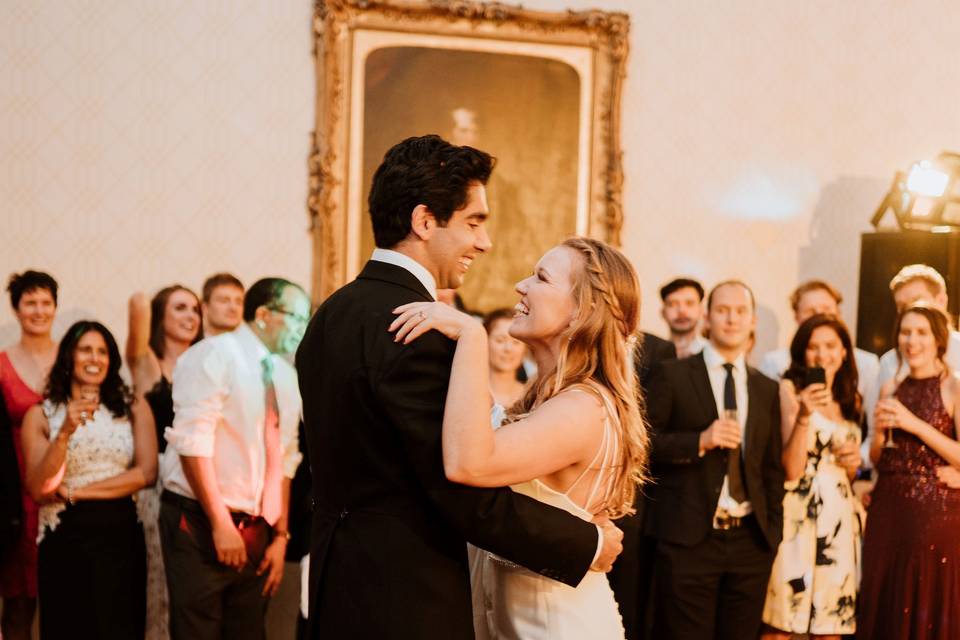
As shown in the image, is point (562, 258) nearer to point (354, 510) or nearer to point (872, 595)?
point (354, 510)

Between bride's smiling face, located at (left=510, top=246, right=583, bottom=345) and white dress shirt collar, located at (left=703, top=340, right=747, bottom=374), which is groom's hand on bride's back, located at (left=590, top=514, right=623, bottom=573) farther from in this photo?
white dress shirt collar, located at (left=703, top=340, right=747, bottom=374)

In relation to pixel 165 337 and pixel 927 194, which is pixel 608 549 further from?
pixel 927 194

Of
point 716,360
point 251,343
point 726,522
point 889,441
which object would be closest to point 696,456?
point 726,522

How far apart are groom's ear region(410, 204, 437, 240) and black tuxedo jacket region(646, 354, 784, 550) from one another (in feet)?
7.43

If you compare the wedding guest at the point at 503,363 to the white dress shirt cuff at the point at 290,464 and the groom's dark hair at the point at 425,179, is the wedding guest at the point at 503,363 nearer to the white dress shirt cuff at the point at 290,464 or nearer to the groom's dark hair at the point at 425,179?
the white dress shirt cuff at the point at 290,464

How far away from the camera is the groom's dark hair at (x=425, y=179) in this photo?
Result: 1.98m

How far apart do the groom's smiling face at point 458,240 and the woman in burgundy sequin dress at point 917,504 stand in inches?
112

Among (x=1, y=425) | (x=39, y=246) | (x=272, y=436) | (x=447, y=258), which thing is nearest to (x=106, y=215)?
(x=39, y=246)

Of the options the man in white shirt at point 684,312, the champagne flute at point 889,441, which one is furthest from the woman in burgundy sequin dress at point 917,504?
the man in white shirt at point 684,312

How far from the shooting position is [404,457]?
1.94 metres

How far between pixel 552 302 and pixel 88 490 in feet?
8.05

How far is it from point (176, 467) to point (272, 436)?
37 cm

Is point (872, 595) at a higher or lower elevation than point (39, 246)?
lower

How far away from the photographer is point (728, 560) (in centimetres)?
406
